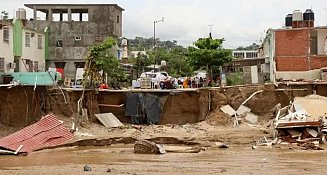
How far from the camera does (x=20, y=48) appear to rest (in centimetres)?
5150

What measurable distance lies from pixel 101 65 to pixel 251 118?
45.4 feet

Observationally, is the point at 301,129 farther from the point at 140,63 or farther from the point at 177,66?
the point at 177,66

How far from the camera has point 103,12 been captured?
60406 millimetres

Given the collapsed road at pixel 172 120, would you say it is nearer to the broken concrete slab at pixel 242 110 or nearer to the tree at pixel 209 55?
the broken concrete slab at pixel 242 110

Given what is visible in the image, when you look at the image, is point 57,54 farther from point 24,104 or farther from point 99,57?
point 24,104

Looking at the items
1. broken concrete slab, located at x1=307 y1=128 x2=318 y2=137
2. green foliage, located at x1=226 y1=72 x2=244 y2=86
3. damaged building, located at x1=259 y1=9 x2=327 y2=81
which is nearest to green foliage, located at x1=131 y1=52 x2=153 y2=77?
green foliage, located at x1=226 y1=72 x2=244 y2=86

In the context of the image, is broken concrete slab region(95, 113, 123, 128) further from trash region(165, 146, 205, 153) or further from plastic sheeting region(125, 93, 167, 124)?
trash region(165, 146, 205, 153)

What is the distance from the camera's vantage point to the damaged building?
48688 mm

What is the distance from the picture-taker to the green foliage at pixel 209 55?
182 feet

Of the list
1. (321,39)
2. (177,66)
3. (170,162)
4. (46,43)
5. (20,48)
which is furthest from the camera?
(177,66)

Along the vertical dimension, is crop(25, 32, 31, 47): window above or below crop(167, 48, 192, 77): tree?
above

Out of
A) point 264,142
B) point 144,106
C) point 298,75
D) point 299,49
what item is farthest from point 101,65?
point 264,142

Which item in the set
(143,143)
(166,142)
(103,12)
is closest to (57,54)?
(103,12)

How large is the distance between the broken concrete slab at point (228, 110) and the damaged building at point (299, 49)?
8784 millimetres
